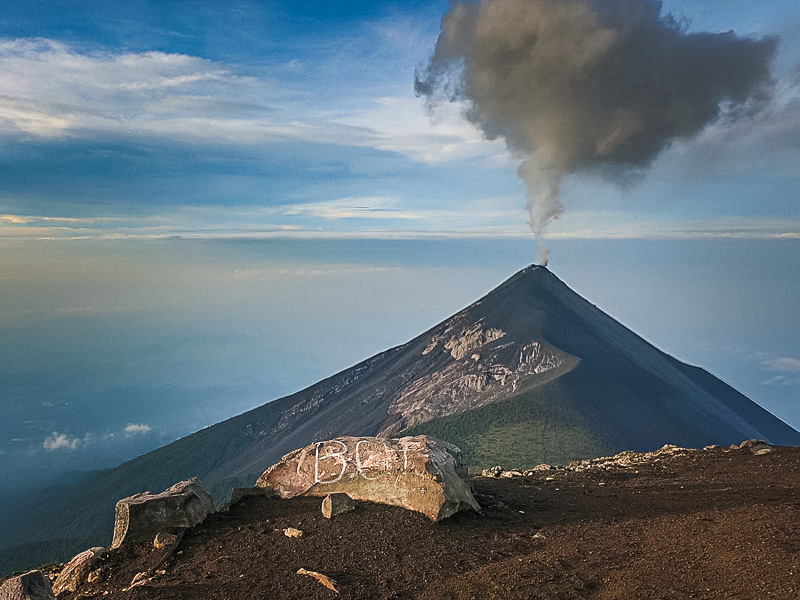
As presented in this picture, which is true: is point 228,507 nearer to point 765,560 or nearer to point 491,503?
point 491,503

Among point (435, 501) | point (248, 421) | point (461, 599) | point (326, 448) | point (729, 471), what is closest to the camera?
point (461, 599)

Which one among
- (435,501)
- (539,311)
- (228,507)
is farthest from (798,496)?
(539,311)

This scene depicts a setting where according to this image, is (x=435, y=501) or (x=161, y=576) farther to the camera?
(x=435, y=501)

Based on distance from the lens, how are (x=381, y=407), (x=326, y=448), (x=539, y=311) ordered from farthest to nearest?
(x=539, y=311) < (x=381, y=407) < (x=326, y=448)

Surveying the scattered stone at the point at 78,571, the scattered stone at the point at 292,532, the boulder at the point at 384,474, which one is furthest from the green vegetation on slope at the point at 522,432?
the scattered stone at the point at 78,571

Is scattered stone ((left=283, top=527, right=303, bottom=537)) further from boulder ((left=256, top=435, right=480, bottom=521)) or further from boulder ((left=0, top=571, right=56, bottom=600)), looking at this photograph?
boulder ((left=0, top=571, right=56, bottom=600))

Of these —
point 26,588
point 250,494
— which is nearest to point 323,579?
point 26,588
